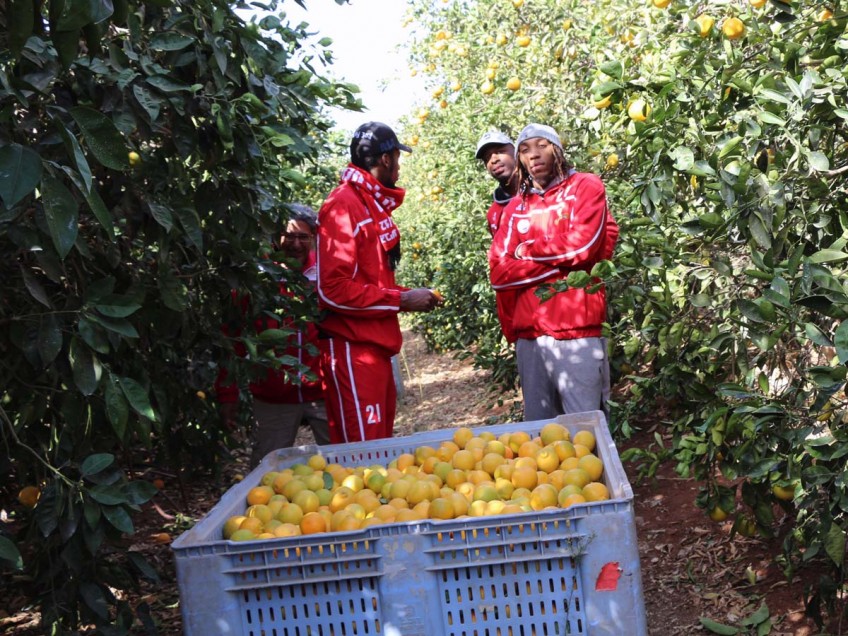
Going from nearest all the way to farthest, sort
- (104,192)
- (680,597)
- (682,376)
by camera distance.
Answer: (104,192), (682,376), (680,597)

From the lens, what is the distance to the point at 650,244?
105 inches

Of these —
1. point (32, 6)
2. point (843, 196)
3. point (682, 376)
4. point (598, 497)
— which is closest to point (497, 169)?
point (682, 376)

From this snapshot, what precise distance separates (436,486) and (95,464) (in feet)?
3.15

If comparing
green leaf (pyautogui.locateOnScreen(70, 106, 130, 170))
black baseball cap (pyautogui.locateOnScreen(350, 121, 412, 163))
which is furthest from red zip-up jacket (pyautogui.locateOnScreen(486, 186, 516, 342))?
green leaf (pyautogui.locateOnScreen(70, 106, 130, 170))

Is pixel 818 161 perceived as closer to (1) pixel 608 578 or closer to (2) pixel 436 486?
(1) pixel 608 578

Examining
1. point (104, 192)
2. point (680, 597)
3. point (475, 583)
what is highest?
point (104, 192)

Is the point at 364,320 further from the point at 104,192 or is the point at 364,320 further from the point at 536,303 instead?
the point at 104,192

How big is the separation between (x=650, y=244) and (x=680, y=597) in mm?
1678

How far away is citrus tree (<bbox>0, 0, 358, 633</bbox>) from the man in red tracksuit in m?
0.27

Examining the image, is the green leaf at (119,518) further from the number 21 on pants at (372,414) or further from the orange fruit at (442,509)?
the number 21 on pants at (372,414)

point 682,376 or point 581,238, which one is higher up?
point 581,238

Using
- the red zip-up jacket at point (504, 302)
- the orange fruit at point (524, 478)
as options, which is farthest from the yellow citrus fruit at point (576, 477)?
the red zip-up jacket at point (504, 302)

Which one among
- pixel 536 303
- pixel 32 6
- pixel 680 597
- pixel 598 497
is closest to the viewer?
pixel 32 6

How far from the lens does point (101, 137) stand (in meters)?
1.27
